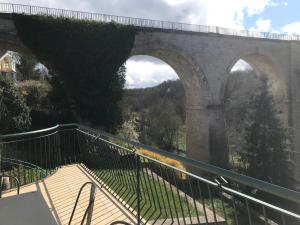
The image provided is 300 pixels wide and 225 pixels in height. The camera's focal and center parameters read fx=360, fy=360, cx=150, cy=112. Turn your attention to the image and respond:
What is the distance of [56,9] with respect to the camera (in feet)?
48.8

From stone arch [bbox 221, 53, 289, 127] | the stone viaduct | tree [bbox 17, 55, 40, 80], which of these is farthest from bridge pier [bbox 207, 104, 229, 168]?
tree [bbox 17, 55, 40, 80]

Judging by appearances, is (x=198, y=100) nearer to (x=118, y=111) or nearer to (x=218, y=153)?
(x=218, y=153)

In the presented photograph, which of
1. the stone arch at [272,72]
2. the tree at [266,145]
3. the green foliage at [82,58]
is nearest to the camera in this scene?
the green foliage at [82,58]

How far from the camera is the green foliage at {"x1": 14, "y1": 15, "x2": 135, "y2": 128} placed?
565 inches

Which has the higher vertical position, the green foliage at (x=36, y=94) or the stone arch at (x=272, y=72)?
the stone arch at (x=272, y=72)

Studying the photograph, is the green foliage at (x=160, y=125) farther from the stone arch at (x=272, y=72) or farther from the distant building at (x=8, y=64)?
the stone arch at (x=272, y=72)

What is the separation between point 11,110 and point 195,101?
10313 millimetres

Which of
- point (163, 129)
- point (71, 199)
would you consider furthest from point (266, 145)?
point (163, 129)

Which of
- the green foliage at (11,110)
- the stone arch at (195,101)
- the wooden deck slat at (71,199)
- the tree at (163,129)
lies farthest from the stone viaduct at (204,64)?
the wooden deck slat at (71,199)

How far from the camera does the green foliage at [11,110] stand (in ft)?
38.5

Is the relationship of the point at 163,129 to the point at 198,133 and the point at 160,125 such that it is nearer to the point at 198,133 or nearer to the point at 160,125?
the point at 160,125

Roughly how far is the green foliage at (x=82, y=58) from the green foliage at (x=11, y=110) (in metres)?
2.51

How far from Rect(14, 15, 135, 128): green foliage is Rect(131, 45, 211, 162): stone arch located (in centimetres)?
387

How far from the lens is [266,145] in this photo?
1539 cm
